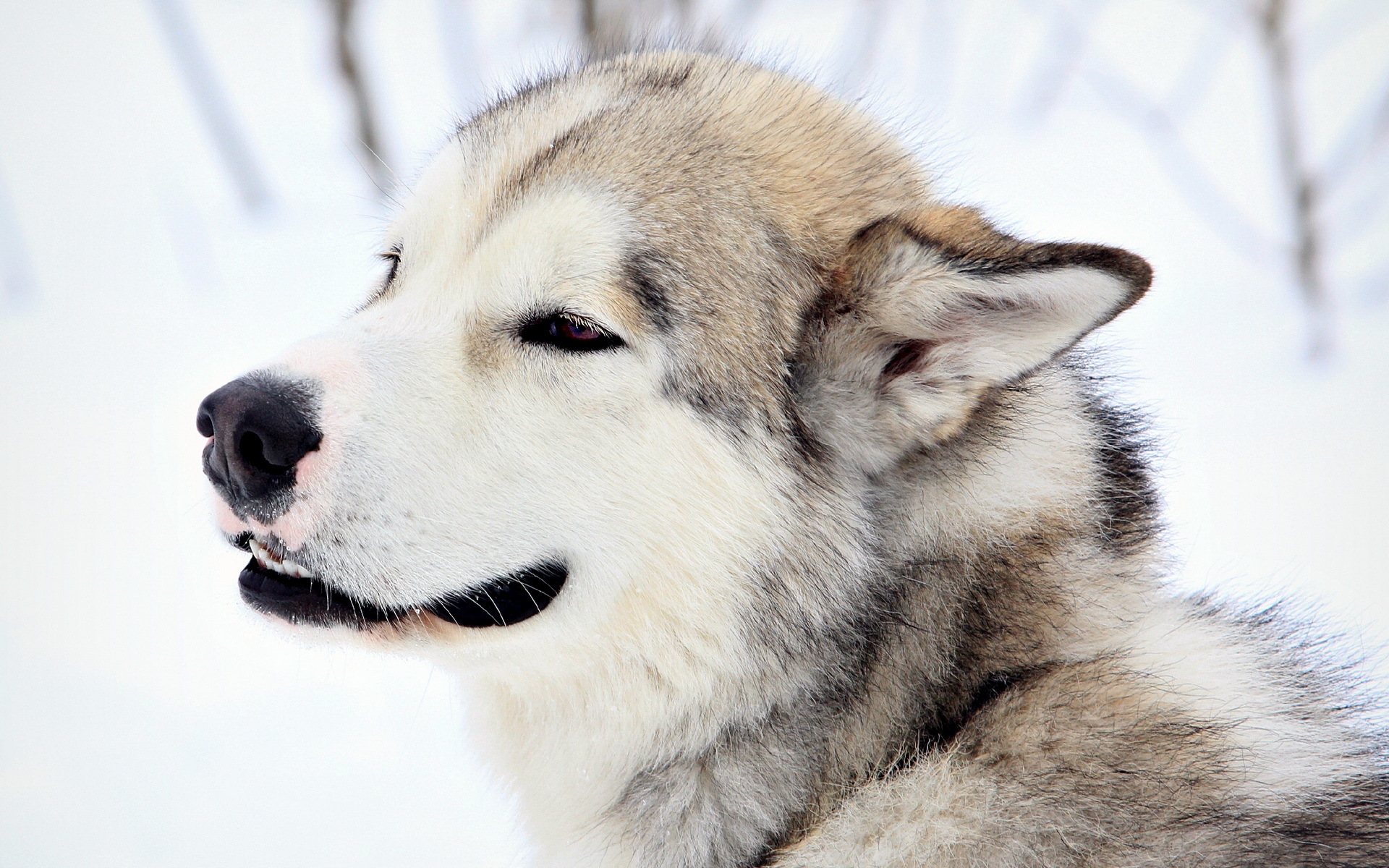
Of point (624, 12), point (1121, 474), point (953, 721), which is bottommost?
point (953, 721)

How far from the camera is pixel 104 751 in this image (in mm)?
3609

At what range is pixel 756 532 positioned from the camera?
2.10 meters

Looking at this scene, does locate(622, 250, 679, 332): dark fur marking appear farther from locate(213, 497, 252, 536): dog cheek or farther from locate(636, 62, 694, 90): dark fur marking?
locate(213, 497, 252, 536): dog cheek

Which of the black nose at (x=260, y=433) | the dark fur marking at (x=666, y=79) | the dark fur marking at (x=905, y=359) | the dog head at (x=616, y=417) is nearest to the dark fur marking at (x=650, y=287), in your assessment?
the dog head at (x=616, y=417)

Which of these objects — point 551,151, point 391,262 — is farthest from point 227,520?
point 551,151

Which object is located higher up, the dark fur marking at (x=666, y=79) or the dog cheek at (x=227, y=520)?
the dark fur marking at (x=666, y=79)

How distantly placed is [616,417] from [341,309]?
6089 mm

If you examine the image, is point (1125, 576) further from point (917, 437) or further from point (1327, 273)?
point (1327, 273)

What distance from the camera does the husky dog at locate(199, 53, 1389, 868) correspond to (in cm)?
199

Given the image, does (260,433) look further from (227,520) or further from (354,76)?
(354,76)

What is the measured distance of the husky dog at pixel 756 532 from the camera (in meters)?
1.99

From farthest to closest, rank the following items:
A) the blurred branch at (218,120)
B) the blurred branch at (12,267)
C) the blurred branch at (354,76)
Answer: the blurred branch at (218,120) → the blurred branch at (354,76) → the blurred branch at (12,267)

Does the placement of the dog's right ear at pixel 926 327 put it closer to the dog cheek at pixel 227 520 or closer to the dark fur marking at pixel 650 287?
the dark fur marking at pixel 650 287

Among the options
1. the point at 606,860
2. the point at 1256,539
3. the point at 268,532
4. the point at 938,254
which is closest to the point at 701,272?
the point at 938,254
